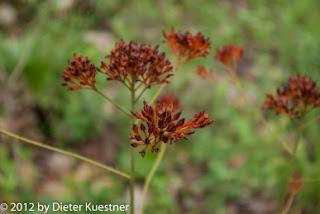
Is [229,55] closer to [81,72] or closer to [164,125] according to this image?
[81,72]

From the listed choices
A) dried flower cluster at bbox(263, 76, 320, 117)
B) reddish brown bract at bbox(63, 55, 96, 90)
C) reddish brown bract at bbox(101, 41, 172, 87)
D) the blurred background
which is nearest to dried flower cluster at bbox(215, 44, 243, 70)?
dried flower cluster at bbox(263, 76, 320, 117)

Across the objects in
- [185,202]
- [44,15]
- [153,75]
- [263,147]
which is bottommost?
[153,75]

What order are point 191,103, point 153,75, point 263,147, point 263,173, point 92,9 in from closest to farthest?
point 153,75
point 263,173
point 263,147
point 191,103
point 92,9

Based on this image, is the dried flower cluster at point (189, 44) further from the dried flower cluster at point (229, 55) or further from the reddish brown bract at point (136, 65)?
the dried flower cluster at point (229, 55)

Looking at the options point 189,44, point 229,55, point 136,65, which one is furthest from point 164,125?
point 229,55

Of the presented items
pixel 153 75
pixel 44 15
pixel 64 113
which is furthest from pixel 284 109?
pixel 44 15

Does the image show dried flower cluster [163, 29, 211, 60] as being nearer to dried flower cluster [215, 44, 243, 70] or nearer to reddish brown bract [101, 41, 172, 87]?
reddish brown bract [101, 41, 172, 87]

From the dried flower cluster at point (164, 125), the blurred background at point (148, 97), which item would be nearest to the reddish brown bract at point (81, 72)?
the dried flower cluster at point (164, 125)

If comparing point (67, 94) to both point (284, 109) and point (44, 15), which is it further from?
point (284, 109)
